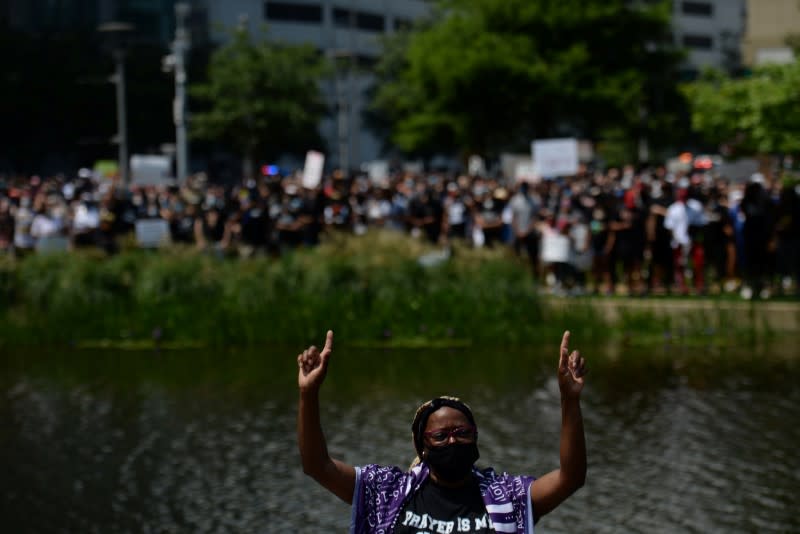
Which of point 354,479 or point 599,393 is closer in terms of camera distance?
point 354,479

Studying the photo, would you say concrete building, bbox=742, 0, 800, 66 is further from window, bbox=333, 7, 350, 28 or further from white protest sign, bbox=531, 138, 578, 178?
window, bbox=333, 7, 350, 28

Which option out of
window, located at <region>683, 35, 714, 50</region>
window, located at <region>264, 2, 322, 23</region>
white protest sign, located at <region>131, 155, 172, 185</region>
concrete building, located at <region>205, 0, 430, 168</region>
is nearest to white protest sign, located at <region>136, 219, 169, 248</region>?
white protest sign, located at <region>131, 155, 172, 185</region>

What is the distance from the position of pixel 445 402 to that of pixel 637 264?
1697 cm

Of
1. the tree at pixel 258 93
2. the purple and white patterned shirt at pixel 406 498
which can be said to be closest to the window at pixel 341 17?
the tree at pixel 258 93

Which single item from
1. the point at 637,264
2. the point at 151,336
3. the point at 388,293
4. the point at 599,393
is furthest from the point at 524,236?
the point at 599,393

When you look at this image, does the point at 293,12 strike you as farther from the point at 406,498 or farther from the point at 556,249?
the point at 406,498

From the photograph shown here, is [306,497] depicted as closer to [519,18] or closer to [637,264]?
[637,264]

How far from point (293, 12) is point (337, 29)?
358 cm

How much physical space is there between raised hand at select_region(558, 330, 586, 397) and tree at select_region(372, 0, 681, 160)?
4766cm

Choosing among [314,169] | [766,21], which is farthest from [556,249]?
[766,21]

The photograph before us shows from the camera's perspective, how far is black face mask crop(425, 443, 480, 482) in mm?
4980

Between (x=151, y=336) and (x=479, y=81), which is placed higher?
(x=479, y=81)

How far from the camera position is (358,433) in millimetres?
13391

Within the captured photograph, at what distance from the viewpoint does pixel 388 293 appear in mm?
19578
